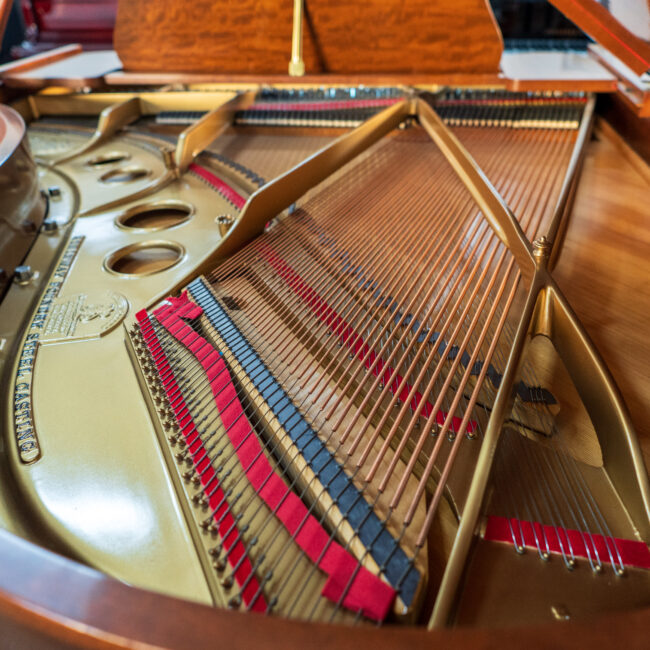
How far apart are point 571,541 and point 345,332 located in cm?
84

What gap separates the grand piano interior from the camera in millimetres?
985

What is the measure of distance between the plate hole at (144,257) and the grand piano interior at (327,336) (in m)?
0.01

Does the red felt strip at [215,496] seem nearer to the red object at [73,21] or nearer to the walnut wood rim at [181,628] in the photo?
the walnut wood rim at [181,628]

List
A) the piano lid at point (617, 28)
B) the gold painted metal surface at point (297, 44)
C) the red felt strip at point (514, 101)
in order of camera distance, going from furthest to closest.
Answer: the red felt strip at point (514, 101), the gold painted metal surface at point (297, 44), the piano lid at point (617, 28)

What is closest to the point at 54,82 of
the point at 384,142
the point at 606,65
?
the point at 384,142

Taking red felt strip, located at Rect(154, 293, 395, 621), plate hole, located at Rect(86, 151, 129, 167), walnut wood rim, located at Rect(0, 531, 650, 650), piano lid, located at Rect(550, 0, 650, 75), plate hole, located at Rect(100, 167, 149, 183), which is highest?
piano lid, located at Rect(550, 0, 650, 75)

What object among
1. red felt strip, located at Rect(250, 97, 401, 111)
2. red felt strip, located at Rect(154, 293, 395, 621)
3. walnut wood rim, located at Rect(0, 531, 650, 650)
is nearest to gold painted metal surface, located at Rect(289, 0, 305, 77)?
red felt strip, located at Rect(250, 97, 401, 111)

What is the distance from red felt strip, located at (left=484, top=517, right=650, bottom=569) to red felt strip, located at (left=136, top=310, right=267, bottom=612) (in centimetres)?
47

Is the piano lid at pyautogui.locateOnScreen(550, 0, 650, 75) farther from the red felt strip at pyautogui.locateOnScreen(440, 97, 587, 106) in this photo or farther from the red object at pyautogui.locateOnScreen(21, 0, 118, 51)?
the red object at pyautogui.locateOnScreen(21, 0, 118, 51)

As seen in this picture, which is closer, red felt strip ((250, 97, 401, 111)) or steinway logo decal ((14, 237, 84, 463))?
steinway logo decal ((14, 237, 84, 463))

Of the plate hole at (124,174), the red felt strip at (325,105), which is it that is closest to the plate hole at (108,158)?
the plate hole at (124,174)

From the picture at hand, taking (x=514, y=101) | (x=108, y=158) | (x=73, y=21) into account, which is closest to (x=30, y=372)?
(x=108, y=158)

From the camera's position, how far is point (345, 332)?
1683mm

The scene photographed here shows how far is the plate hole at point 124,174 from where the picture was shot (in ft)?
9.34
